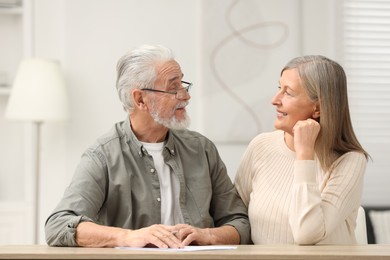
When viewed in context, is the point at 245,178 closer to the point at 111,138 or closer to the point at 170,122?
A: the point at 170,122

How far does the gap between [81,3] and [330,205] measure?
249 centimetres

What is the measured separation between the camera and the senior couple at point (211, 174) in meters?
2.46

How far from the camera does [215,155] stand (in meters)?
2.84

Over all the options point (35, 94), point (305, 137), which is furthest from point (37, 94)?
point (305, 137)

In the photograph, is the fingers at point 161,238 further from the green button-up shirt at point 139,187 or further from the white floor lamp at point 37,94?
the white floor lamp at point 37,94

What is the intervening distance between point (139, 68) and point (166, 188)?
1.43ft

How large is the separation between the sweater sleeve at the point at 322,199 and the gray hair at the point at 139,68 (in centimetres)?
62

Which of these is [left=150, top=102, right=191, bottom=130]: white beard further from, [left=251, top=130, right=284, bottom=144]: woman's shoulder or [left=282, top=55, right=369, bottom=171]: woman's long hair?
[left=282, top=55, right=369, bottom=171]: woman's long hair

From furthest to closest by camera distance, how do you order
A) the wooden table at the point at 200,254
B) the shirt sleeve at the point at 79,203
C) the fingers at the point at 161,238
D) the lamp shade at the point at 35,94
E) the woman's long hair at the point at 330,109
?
the lamp shade at the point at 35,94
the woman's long hair at the point at 330,109
the shirt sleeve at the point at 79,203
the fingers at the point at 161,238
the wooden table at the point at 200,254

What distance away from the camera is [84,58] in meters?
4.47

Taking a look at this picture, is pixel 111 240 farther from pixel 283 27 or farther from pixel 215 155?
pixel 283 27

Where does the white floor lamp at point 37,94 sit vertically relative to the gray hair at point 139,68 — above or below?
below

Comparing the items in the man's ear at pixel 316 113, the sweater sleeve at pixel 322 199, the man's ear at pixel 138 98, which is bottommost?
the sweater sleeve at pixel 322 199

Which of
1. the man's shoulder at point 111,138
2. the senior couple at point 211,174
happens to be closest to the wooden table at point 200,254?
the senior couple at point 211,174
